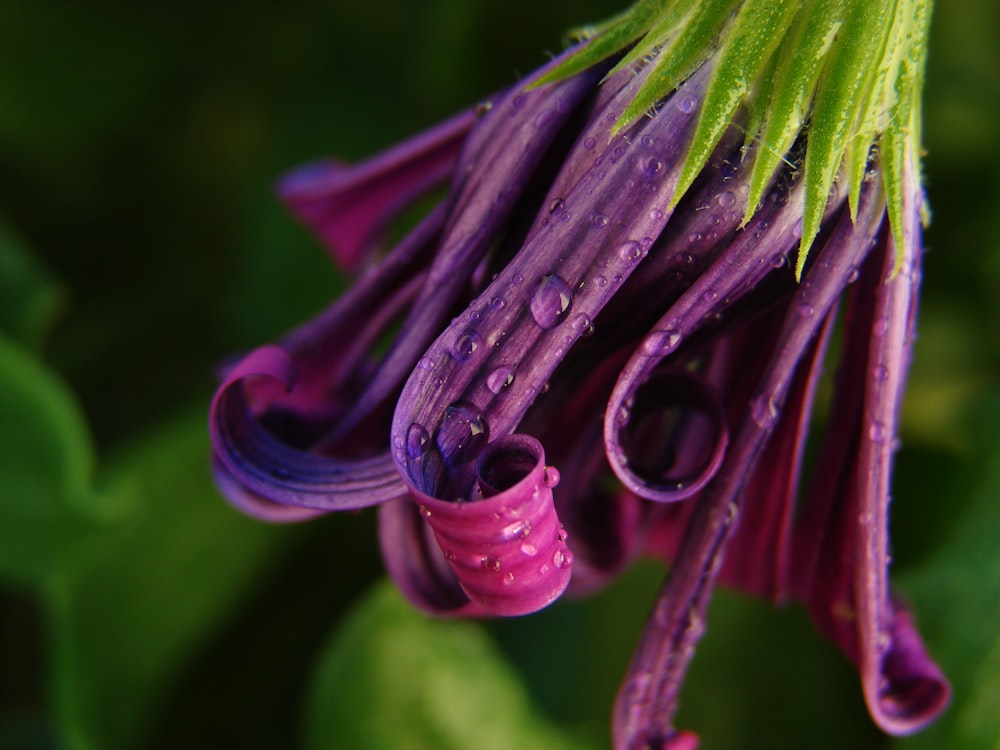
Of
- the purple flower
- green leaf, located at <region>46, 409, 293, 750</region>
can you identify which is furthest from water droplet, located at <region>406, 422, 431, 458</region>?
green leaf, located at <region>46, 409, 293, 750</region>

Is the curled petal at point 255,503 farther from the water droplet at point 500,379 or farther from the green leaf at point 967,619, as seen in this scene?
the green leaf at point 967,619

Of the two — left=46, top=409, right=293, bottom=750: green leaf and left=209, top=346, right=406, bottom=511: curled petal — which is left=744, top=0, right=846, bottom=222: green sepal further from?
left=46, top=409, right=293, bottom=750: green leaf

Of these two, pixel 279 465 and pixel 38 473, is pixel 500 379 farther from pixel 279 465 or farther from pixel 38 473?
pixel 38 473

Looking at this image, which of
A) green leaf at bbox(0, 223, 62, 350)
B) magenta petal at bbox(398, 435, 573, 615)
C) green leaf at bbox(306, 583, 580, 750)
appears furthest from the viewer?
green leaf at bbox(0, 223, 62, 350)

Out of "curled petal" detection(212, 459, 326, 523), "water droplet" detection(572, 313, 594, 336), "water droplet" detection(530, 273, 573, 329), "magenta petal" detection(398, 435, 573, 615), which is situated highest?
"water droplet" detection(530, 273, 573, 329)

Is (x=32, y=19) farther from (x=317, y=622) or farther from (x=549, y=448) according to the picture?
(x=549, y=448)

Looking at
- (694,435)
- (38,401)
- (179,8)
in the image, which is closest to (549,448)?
(694,435)

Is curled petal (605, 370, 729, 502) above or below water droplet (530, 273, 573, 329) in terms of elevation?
below
